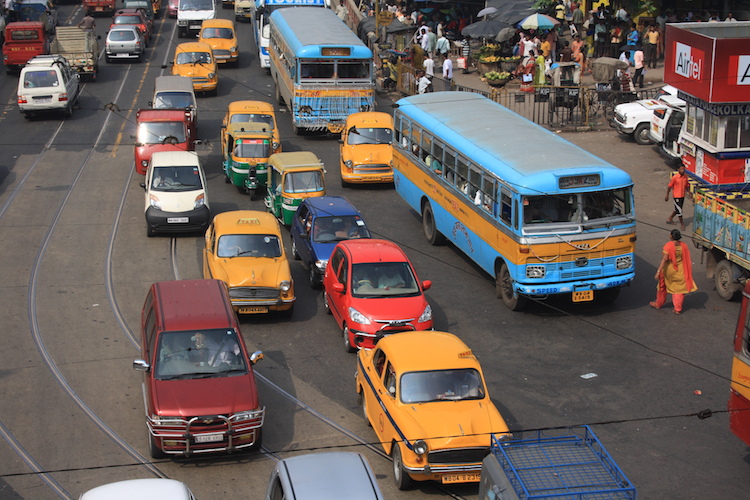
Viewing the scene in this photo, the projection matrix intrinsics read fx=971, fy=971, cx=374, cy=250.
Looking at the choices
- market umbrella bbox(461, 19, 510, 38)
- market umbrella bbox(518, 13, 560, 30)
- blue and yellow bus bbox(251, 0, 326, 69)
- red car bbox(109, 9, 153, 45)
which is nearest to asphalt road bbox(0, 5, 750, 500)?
market umbrella bbox(518, 13, 560, 30)

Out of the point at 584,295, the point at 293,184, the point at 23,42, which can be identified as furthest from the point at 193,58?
the point at 584,295

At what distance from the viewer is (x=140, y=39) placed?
1811 inches

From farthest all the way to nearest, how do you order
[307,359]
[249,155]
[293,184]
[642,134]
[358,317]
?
[642,134] → [249,155] → [293,184] → [307,359] → [358,317]

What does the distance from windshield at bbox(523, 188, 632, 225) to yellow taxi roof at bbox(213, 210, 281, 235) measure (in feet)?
17.1

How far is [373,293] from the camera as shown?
17344mm

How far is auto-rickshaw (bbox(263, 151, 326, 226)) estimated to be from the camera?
23906mm

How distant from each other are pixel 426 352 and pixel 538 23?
2861 cm

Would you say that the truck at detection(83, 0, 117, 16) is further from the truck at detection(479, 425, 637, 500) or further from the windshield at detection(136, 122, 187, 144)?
the truck at detection(479, 425, 637, 500)

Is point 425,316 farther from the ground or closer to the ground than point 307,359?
farther from the ground

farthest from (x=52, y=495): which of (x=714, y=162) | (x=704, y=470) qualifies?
(x=714, y=162)

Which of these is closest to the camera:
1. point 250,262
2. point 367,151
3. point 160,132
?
point 250,262

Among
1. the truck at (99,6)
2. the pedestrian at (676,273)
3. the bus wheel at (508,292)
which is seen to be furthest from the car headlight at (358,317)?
the truck at (99,6)

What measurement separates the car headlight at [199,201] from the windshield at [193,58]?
1658 centimetres

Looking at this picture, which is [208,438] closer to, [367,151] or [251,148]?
[251,148]
